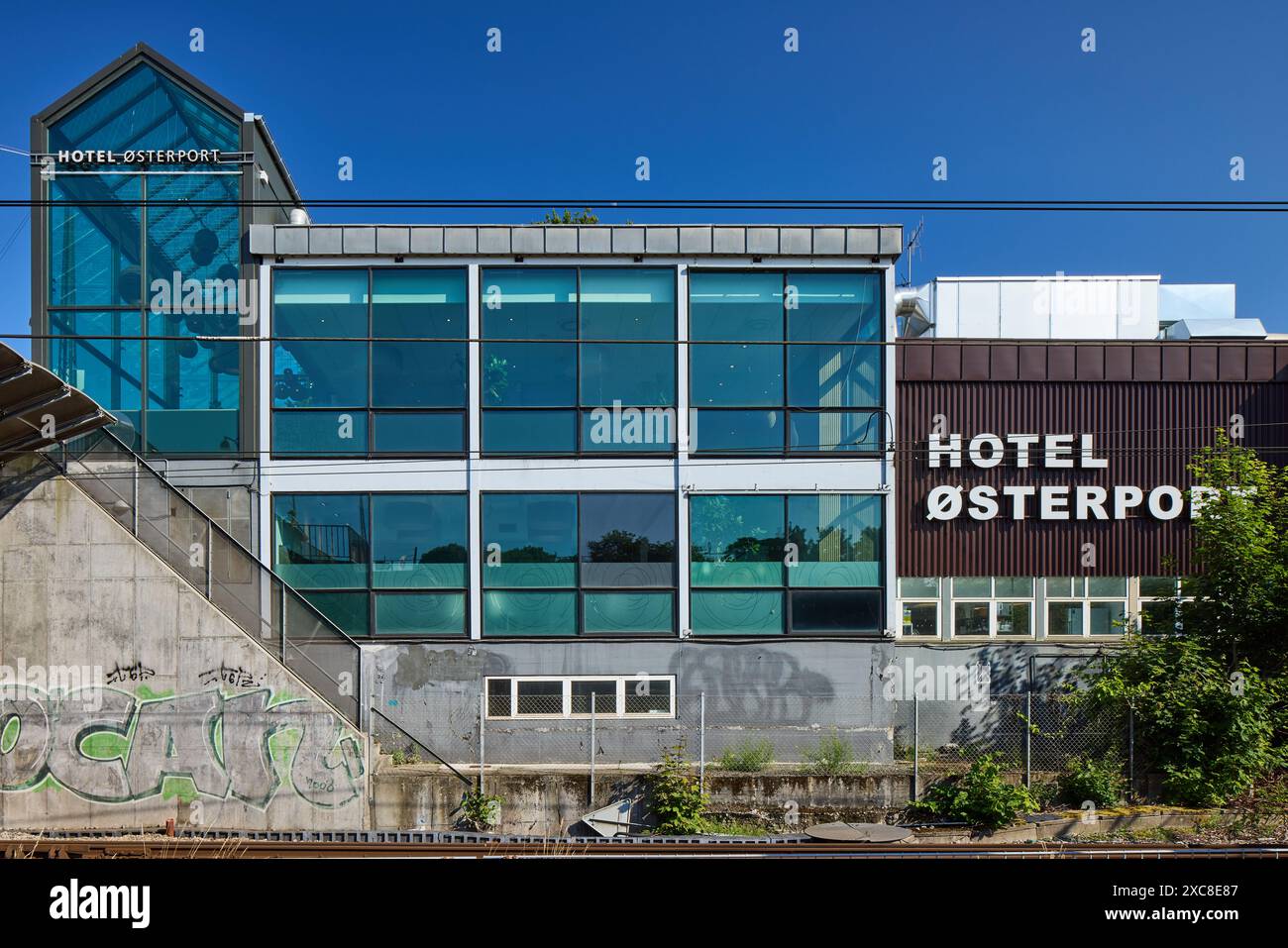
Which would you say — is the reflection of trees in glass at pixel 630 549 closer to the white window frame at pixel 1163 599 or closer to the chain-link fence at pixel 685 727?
the chain-link fence at pixel 685 727

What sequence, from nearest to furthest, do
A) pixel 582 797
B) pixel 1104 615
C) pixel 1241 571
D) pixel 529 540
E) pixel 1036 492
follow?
pixel 1241 571, pixel 582 797, pixel 529 540, pixel 1036 492, pixel 1104 615

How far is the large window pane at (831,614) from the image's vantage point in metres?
14.0

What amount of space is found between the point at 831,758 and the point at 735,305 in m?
8.02

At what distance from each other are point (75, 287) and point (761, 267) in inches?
484

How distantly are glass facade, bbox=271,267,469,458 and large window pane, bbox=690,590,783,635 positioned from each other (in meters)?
5.19

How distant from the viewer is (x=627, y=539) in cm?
1404

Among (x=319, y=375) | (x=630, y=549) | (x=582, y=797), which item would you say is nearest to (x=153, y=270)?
(x=319, y=375)

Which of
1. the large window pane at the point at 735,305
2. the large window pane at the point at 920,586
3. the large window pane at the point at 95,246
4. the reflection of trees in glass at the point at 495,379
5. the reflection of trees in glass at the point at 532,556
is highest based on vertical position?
the large window pane at the point at 95,246

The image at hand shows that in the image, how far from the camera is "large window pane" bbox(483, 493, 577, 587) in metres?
13.9

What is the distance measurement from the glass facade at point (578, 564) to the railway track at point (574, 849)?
408cm

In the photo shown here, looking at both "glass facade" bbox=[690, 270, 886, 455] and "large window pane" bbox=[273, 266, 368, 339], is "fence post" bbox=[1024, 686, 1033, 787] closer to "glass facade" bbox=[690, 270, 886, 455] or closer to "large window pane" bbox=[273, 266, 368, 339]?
"glass facade" bbox=[690, 270, 886, 455]

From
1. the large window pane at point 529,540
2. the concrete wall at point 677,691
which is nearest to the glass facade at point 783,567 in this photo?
the concrete wall at point 677,691

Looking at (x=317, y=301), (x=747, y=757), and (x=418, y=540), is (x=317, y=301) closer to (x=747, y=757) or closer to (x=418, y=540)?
(x=418, y=540)

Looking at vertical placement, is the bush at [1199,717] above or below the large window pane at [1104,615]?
below
